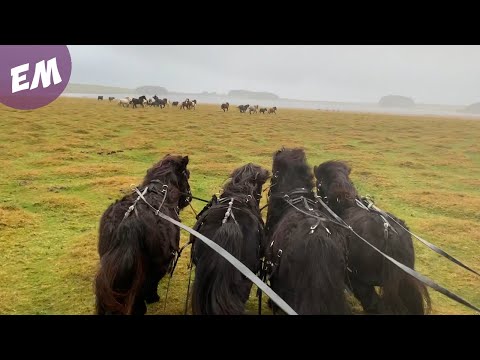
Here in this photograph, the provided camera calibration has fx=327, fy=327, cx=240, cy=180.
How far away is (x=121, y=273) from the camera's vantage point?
3133mm

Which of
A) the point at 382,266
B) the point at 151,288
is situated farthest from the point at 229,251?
the point at 382,266

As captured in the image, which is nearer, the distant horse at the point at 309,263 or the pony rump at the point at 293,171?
the distant horse at the point at 309,263

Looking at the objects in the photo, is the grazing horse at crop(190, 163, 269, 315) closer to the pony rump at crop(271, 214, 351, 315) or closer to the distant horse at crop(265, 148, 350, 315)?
the distant horse at crop(265, 148, 350, 315)

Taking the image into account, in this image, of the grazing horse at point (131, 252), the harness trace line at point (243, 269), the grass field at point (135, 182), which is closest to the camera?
the harness trace line at point (243, 269)

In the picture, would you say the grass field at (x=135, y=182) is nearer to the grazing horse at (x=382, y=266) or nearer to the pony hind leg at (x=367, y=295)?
the pony hind leg at (x=367, y=295)

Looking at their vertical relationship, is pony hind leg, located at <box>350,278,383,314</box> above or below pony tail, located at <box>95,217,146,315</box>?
below

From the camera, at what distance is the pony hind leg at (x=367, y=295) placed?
3896 mm

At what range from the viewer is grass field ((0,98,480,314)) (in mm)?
4988

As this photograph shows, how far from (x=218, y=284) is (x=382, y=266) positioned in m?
1.81

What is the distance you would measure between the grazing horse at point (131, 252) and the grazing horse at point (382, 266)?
2088 millimetres

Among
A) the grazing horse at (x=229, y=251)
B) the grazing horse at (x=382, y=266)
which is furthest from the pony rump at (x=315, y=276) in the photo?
the grazing horse at (x=382, y=266)

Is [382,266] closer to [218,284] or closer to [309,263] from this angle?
[309,263]

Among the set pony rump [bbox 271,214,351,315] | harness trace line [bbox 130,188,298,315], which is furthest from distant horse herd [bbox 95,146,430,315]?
harness trace line [bbox 130,188,298,315]

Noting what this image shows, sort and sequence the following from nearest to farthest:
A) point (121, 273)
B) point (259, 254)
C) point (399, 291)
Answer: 1. point (121, 273)
2. point (399, 291)
3. point (259, 254)
